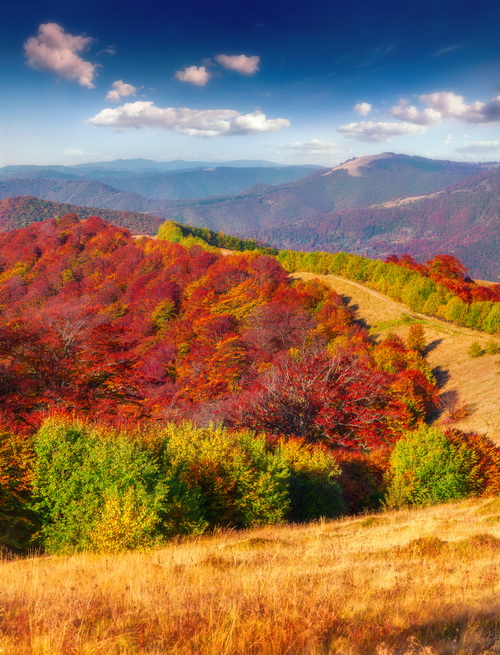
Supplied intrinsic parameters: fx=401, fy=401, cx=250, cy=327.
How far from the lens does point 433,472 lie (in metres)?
24.3

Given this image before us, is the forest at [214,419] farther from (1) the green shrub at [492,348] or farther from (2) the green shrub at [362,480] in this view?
(1) the green shrub at [492,348]

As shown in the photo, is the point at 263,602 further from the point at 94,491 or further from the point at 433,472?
the point at 433,472

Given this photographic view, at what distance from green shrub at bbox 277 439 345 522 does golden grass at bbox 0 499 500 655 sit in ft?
28.3

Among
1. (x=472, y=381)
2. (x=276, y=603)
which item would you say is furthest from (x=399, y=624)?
(x=472, y=381)

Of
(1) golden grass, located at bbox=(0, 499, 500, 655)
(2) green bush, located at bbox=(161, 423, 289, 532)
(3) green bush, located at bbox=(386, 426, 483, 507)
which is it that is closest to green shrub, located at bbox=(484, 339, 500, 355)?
(3) green bush, located at bbox=(386, 426, 483, 507)

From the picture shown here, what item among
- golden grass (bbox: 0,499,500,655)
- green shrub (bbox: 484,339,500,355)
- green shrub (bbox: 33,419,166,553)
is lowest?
green shrub (bbox: 484,339,500,355)

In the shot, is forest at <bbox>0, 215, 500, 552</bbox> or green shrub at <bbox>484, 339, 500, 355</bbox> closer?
forest at <bbox>0, 215, 500, 552</bbox>

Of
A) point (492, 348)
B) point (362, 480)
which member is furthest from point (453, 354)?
point (362, 480)

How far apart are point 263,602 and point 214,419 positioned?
25.2 metres

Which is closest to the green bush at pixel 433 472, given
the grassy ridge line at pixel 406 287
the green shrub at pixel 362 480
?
the green shrub at pixel 362 480

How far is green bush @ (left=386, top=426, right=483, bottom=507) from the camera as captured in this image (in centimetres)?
2377

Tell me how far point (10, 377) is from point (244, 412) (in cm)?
1698

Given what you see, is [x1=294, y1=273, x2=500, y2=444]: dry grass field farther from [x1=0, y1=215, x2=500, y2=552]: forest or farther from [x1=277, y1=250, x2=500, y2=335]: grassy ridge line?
[x1=0, y1=215, x2=500, y2=552]: forest

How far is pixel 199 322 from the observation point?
6109cm
